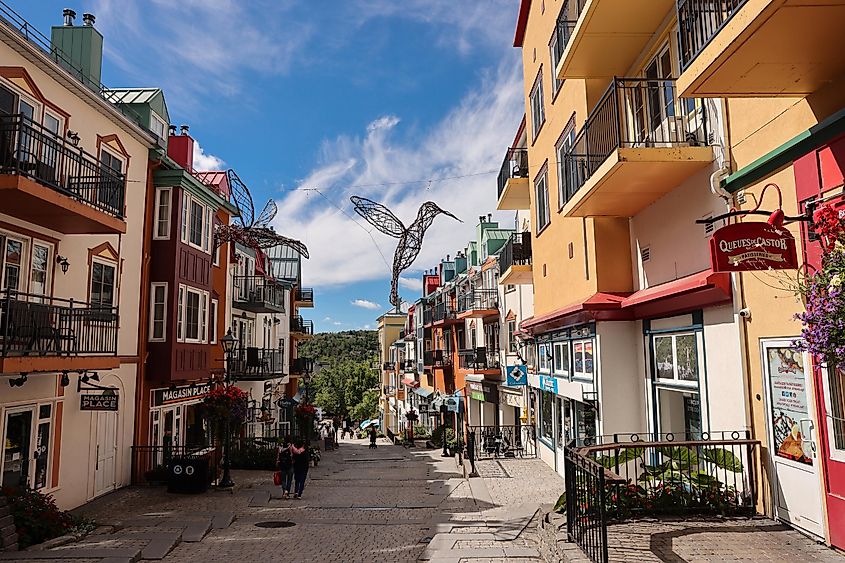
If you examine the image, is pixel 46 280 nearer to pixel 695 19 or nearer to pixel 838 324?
pixel 695 19

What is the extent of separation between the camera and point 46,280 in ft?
42.1

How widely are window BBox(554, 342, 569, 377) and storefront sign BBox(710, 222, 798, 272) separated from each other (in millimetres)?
9192

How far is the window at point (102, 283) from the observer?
48.5 ft

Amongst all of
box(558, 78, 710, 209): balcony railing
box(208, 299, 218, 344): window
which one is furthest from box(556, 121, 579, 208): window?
box(208, 299, 218, 344): window

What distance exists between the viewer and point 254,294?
27.8 metres

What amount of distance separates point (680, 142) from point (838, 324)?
17.3 feet

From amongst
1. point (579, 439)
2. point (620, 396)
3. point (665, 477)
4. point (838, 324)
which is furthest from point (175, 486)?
point (838, 324)

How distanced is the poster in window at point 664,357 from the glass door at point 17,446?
38.9ft

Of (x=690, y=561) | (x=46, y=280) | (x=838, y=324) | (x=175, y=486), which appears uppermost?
(x=46, y=280)

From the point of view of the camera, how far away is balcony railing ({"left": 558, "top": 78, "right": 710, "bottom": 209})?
31.8 ft

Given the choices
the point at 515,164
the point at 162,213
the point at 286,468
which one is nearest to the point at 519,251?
the point at 515,164

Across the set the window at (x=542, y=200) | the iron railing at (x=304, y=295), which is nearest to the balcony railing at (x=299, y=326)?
the iron railing at (x=304, y=295)

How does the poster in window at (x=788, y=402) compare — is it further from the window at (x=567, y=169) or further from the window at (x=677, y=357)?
the window at (x=567, y=169)

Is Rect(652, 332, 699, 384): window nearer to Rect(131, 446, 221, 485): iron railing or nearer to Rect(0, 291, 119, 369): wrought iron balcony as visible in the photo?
Rect(0, 291, 119, 369): wrought iron balcony
